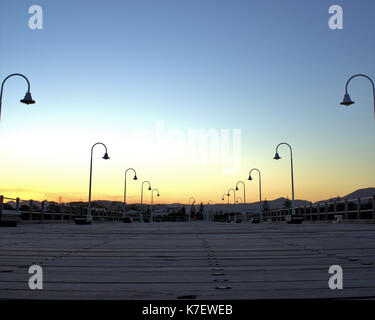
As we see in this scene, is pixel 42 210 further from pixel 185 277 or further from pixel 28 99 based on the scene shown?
pixel 185 277

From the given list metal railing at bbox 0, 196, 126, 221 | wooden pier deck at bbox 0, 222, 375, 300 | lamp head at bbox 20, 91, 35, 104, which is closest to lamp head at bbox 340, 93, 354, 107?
lamp head at bbox 20, 91, 35, 104

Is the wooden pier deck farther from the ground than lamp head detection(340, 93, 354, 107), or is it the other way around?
lamp head detection(340, 93, 354, 107)

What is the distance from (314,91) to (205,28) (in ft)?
40.6

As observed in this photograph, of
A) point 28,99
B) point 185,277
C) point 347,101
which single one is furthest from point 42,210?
point 185,277

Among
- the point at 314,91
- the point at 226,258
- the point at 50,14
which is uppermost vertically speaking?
the point at 314,91

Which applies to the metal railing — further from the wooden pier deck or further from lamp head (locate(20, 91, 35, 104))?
the wooden pier deck

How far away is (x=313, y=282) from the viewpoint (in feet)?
8.14

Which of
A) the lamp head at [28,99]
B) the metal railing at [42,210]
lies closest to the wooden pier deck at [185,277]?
the lamp head at [28,99]

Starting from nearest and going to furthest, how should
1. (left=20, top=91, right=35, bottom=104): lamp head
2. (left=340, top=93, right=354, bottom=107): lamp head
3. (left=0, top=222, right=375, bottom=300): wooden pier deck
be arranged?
(left=0, top=222, right=375, bottom=300): wooden pier deck → (left=20, top=91, right=35, bottom=104): lamp head → (left=340, top=93, right=354, bottom=107): lamp head

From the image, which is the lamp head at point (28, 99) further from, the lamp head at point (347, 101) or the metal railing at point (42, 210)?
the lamp head at point (347, 101)
